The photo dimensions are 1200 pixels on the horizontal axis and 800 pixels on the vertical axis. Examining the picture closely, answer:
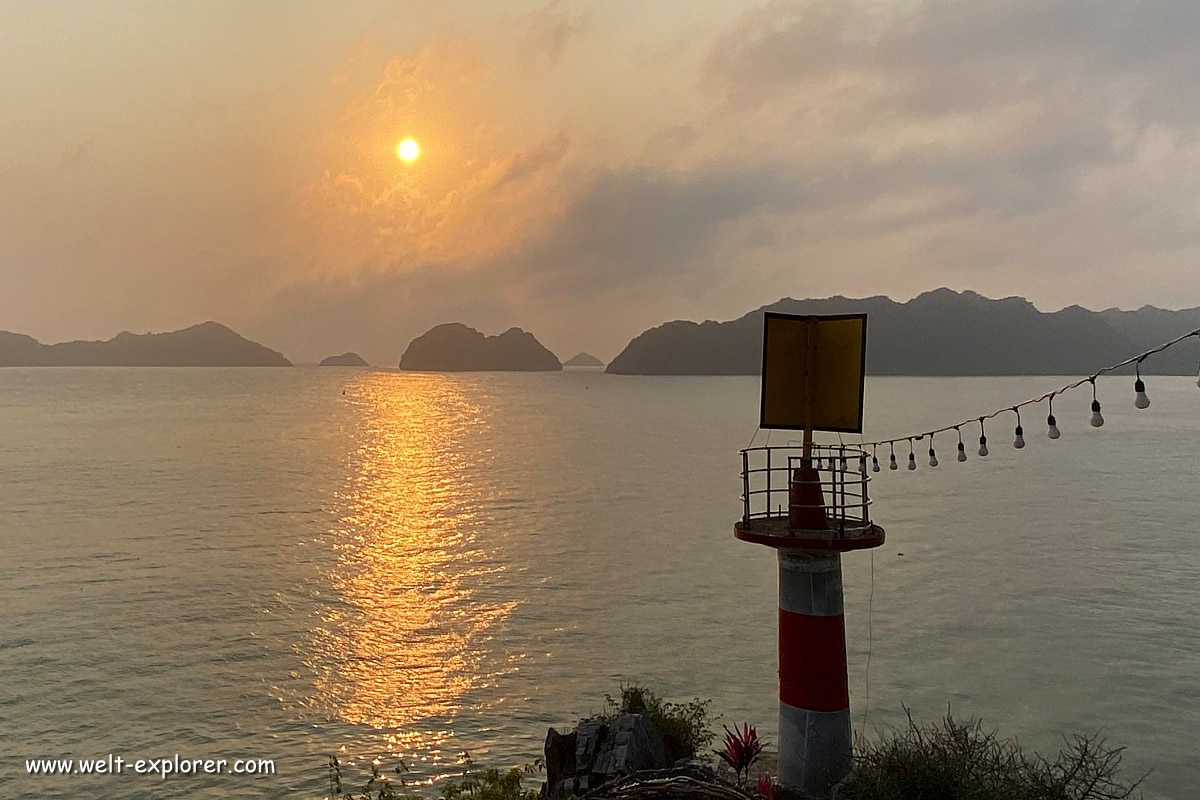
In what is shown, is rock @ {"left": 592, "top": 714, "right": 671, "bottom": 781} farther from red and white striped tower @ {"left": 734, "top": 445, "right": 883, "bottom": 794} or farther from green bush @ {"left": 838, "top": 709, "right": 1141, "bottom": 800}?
green bush @ {"left": 838, "top": 709, "right": 1141, "bottom": 800}

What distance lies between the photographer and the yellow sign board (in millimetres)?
12781

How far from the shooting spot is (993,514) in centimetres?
5128

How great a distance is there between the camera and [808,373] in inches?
512

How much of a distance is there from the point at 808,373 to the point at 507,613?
2095 cm

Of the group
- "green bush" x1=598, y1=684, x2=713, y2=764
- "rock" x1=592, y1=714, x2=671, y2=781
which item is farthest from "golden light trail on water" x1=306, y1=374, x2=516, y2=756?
"rock" x1=592, y1=714, x2=671, y2=781

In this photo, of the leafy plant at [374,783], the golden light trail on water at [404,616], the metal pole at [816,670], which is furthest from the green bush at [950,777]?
the golden light trail on water at [404,616]

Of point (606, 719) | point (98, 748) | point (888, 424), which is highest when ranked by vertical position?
point (888, 424)

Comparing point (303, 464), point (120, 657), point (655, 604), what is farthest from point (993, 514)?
point (303, 464)

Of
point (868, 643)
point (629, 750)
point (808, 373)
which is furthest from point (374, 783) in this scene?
point (868, 643)

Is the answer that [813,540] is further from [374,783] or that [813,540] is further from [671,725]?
[374,783]

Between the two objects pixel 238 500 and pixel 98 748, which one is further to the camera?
pixel 238 500

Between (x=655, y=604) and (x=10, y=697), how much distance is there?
2011 cm

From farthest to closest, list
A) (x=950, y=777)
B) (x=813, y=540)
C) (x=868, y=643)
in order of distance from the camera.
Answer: (x=868, y=643), (x=813, y=540), (x=950, y=777)

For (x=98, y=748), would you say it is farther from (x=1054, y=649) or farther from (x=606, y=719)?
(x=1054, y=649)
